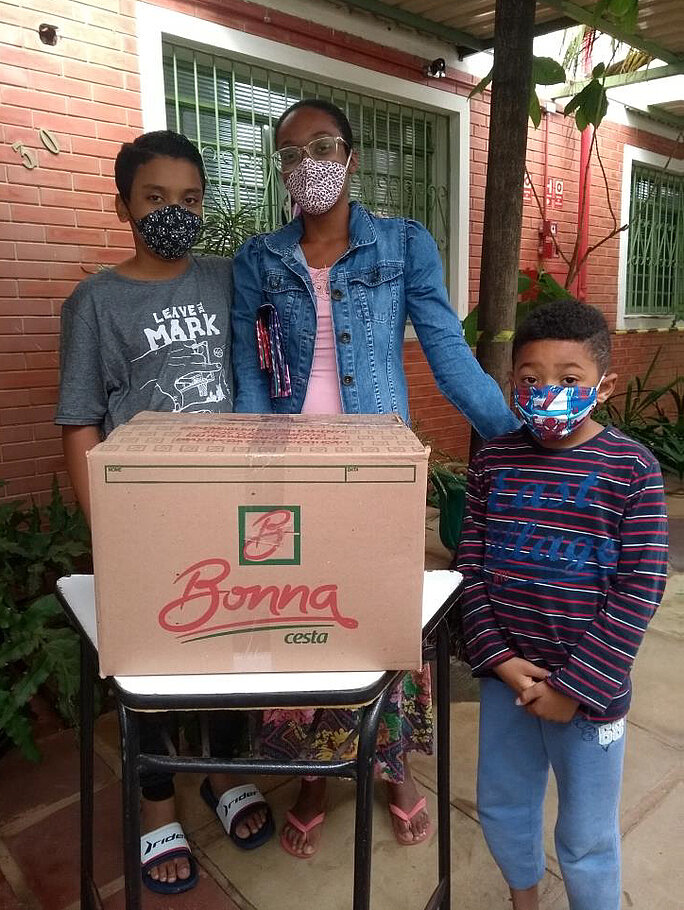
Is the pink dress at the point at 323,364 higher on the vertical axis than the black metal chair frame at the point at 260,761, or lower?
higher

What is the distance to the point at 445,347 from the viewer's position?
1.44 metres

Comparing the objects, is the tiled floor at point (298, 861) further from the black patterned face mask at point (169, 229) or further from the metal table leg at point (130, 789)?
the black patterned face mask at point (169, 229)

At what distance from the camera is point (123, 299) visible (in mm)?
1464

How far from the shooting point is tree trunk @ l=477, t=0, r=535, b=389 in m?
2.23

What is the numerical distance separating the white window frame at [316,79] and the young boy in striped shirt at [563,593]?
2999 millimetres

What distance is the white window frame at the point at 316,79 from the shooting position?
3.35 meters

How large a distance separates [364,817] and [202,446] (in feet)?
1.87

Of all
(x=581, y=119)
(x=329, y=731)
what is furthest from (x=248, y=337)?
(x=581, y=119)

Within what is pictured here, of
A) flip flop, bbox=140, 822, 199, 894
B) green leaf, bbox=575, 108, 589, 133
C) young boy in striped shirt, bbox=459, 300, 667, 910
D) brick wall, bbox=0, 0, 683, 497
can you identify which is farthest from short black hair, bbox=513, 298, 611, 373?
brick wall, bbox=0, 0, 683, 497

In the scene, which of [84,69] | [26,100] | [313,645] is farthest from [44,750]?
[84,69]

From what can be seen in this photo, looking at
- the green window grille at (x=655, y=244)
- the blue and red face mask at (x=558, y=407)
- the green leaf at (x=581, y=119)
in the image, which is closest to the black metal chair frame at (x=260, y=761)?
the blue and red face mask at (x=558, y=407)

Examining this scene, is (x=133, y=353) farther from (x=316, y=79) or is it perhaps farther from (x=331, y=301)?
(x=316, y=79)

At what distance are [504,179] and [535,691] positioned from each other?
1.78 meters

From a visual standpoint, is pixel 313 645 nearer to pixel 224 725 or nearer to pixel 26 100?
pixel 224 725
